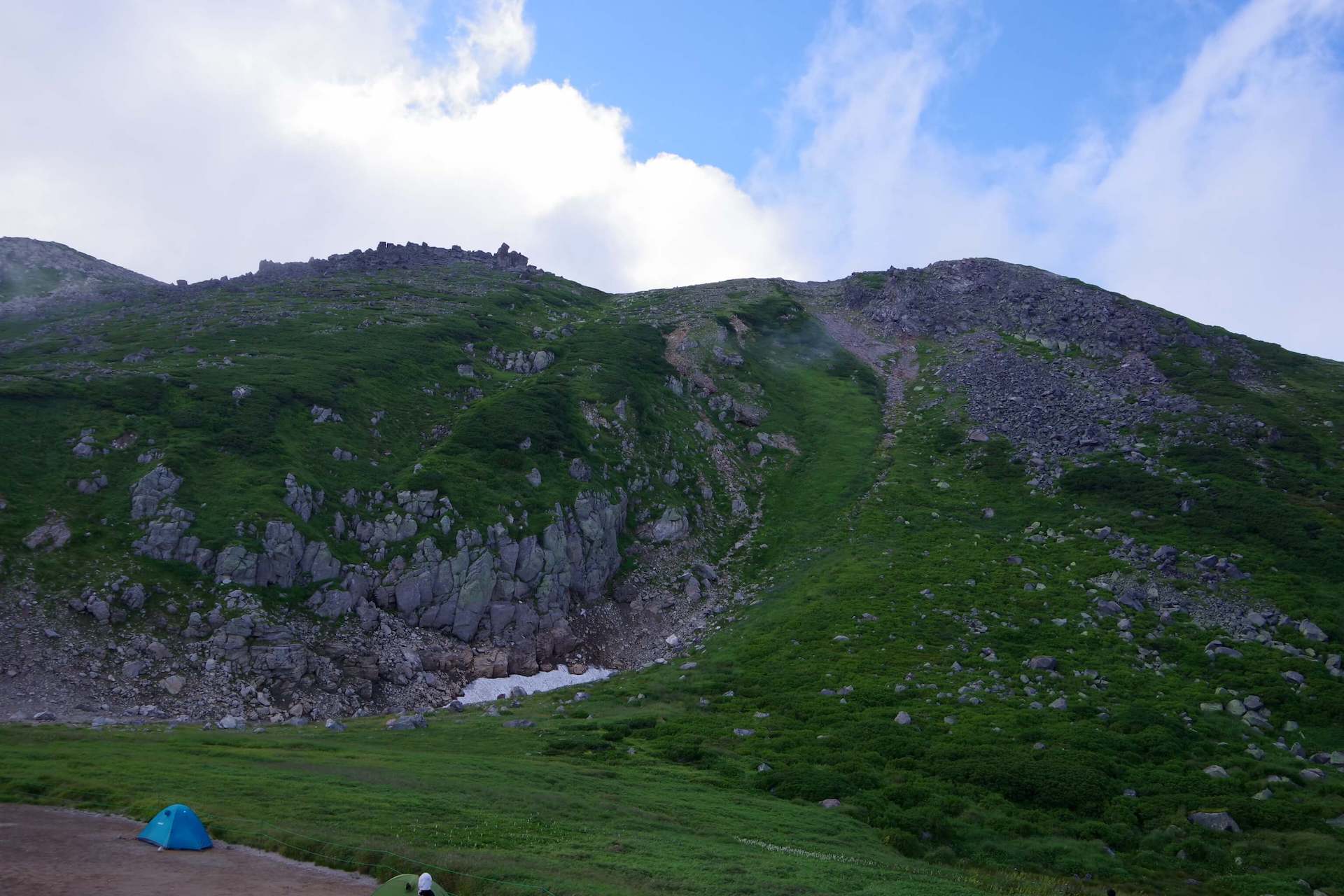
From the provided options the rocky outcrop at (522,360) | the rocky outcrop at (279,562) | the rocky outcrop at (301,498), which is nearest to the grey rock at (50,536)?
the rocky outcrop at (279,562)

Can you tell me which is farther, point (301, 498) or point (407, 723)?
point (301, 498)

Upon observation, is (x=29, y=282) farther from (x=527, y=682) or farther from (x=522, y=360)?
(x=527, y=682)

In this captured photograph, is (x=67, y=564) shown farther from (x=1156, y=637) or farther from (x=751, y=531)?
(x=1156, y=637)

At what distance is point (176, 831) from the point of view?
24.3m

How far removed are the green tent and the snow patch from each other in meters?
34.6

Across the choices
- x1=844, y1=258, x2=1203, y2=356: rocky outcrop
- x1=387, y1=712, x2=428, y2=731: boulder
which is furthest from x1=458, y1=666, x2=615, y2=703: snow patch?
x1=844, y1=258, x2=1203, y2=356: rocky outcrop

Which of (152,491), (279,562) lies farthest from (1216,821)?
(152,491)

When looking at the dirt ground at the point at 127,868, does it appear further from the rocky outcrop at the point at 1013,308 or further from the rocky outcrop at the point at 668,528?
the rocky outcrop at the point at 1013,308

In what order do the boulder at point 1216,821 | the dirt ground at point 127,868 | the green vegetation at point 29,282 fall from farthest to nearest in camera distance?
1. the green vegetation at point 29,282
2. the boulder at point 1216,821
3. the dirt ground at point 127,868

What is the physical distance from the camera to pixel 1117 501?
75000 millimetres

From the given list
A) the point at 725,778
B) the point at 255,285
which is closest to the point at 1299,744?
the point at 725,778

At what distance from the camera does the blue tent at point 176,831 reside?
24.1 m

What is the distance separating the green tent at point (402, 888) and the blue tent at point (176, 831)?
834 centimetres

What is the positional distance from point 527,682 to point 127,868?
3666 centimetres
